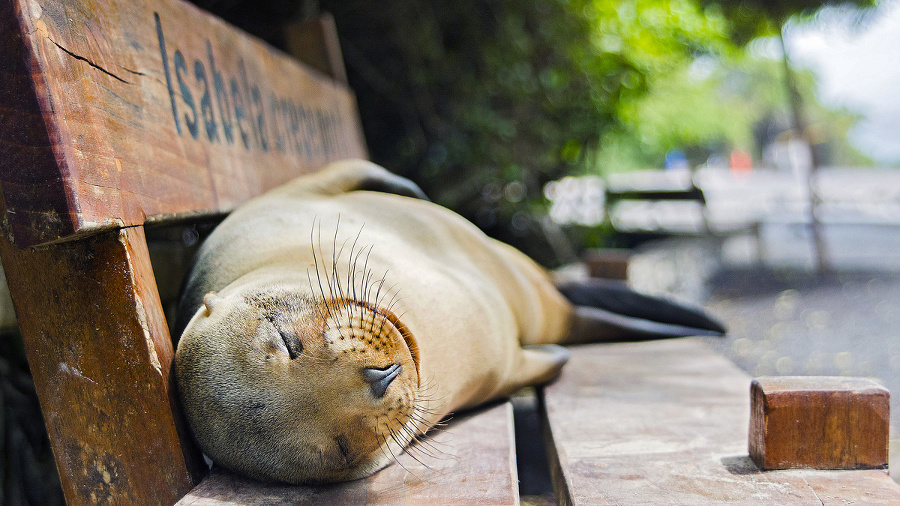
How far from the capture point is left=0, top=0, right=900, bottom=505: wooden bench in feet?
3.19

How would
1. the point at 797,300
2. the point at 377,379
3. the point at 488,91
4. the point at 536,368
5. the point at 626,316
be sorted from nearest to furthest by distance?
the point at 377,379, the point at 536,368, the point at 626,316, the point at 488,91, the point at 797,300

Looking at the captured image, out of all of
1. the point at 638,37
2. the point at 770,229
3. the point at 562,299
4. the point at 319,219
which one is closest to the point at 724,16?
the point at 638,37

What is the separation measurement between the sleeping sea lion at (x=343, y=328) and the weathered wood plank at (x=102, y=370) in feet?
0.21

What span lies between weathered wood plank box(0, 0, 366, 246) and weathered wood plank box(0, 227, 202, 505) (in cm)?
11

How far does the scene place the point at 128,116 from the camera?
1241mm

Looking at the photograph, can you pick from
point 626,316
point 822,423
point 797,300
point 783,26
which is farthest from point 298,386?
point 783,26

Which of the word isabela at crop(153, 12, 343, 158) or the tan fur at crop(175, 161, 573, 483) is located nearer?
the tan fur at crop(175, 161, 573, 483)

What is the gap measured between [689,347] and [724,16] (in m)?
6.31

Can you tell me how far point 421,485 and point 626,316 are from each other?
1.64 metres

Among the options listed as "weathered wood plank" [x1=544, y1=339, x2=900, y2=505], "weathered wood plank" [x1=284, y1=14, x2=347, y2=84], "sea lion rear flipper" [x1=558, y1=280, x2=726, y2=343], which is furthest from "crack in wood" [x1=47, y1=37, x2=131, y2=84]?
"weathered wood plank" [x1=284, y1=14, x2=347, y2=84]

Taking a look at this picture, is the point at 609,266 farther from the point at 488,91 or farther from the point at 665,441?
the point at 488,91

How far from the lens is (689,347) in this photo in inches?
84.9

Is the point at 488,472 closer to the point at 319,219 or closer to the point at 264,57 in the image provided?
the point at 319,219

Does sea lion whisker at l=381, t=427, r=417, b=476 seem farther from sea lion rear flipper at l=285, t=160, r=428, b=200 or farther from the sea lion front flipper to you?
sea lion rear flipper at l=285, t=160, r=428, b=200
